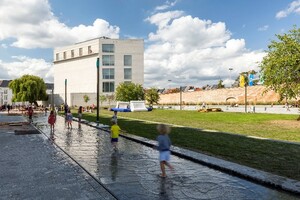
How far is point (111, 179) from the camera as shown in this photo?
23.6ft

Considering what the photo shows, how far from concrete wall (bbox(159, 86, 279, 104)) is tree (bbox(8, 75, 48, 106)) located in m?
37.7

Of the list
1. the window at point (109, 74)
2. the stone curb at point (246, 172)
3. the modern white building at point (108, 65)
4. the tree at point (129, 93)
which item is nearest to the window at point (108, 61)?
the modern white building at point (108, 65)

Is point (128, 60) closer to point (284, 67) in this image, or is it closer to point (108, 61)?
point (108, 61)

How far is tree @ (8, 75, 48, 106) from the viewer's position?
237 feet

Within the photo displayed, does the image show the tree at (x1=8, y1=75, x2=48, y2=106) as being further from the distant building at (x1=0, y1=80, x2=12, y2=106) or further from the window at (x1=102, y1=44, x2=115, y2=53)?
the distant building at (x1=0, y1=80, x2=12, y2=106)

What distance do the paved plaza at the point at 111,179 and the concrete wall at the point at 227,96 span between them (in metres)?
57.8

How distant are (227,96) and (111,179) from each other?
72643 mm

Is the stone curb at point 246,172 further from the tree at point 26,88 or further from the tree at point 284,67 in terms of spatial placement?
the tree at point 26,88

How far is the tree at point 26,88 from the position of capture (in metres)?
72.1

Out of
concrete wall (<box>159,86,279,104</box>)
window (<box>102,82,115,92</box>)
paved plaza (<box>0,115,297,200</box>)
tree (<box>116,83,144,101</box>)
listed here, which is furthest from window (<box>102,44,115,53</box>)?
paved plaza (<box>0,115,297,200</box>)

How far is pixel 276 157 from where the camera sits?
31.3 ft

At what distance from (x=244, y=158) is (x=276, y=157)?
0.99 m

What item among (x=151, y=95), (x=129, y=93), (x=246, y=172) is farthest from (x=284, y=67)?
(x=151, y=95)

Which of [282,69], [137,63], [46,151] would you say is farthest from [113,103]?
[46,151]
